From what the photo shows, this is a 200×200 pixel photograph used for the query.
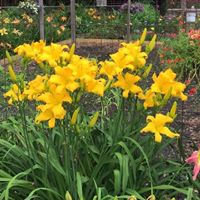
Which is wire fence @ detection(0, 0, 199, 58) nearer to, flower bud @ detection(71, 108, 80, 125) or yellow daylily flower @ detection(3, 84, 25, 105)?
yellow daylily flower @ detection(3, 84, 25, 105)

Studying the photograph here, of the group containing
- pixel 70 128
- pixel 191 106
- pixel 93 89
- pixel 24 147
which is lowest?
pixel 191 106

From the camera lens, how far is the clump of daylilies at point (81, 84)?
1821 millimetres

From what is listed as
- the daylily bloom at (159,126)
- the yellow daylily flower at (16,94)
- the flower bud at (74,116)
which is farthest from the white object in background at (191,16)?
the flower bud at (74,116)

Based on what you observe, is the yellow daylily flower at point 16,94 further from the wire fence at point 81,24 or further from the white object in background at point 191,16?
the wire fence at point 81,24

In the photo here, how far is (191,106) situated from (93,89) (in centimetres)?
391

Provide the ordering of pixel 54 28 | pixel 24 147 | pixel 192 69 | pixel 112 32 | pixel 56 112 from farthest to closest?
pixel 112 32
pixel 54 28
pixel 192 69
pixel 24 147
pixel 56 112

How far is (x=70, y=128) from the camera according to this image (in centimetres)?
196

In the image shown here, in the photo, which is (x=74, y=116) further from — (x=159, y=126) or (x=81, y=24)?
(x=81, y=24)

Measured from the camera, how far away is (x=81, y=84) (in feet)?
6.00

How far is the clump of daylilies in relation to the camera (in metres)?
1.82

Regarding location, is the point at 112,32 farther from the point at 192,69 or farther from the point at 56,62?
the point at 56,62

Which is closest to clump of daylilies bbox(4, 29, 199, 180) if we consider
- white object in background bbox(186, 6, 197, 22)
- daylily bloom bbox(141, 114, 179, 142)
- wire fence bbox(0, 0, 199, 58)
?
daylily bloom bbox(141, 114, 179, 142)

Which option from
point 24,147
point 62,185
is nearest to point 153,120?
point 62,185

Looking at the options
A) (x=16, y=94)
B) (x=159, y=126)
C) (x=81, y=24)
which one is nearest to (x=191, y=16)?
(x=81, y=24)
